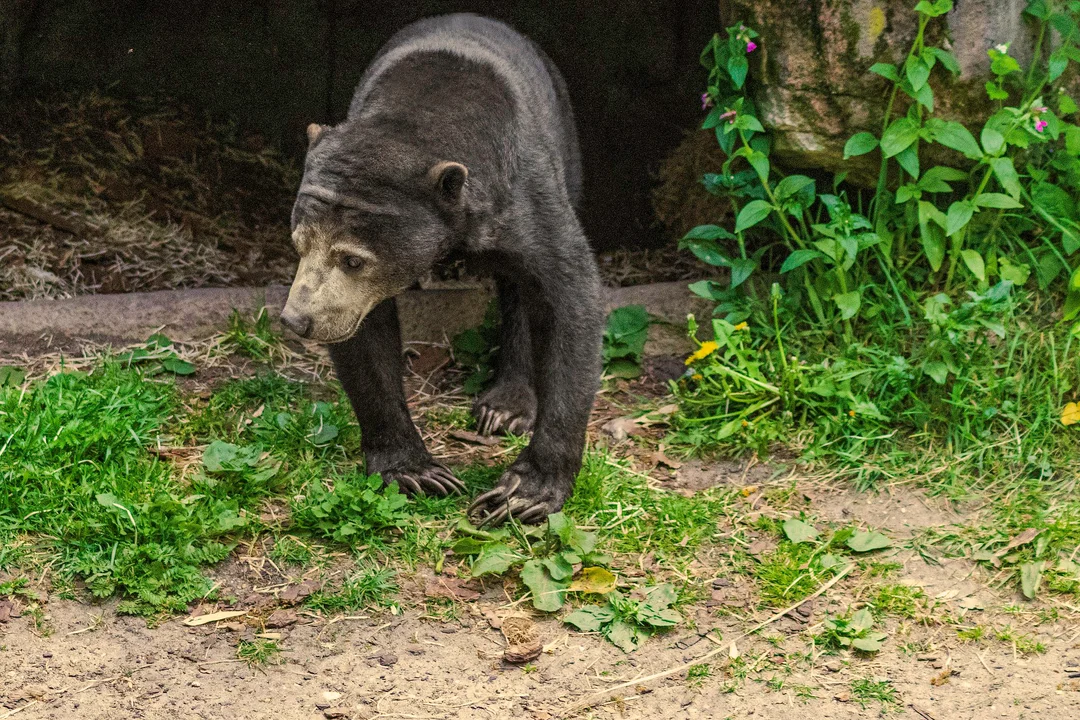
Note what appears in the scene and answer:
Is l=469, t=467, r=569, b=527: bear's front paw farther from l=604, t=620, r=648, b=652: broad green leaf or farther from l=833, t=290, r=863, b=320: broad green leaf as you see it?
l=833, t=290, r=863, b=320: broad green leaf

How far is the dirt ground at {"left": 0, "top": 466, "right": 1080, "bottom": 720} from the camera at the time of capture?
341 centimetres

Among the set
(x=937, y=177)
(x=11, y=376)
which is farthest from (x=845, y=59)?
(x=11, y=376)

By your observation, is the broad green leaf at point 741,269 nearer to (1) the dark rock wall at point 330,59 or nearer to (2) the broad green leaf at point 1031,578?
(2) the broad green leaf at point 1031,578

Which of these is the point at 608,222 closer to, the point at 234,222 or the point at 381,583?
the point at 234,222

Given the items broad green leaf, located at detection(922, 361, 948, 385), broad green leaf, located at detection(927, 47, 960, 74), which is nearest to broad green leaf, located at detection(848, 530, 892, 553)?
broad green leaf, located at detection(922, 361, 948, 385)

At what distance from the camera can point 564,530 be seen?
4070 mm

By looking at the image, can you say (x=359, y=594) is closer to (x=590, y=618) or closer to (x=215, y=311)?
(x=590, y=618)

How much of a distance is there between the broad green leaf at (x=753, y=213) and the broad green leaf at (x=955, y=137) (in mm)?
712

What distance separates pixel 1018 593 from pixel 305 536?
2.47 m

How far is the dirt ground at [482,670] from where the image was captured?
3412 mm

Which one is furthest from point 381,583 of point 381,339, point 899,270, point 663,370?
point 899,270

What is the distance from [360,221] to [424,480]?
1.16 m

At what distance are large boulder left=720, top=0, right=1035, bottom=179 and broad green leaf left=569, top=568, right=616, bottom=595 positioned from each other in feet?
6.83

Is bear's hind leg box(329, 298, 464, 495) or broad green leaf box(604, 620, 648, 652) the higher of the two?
bear's hind leg box(329, 298, 464, 495)
